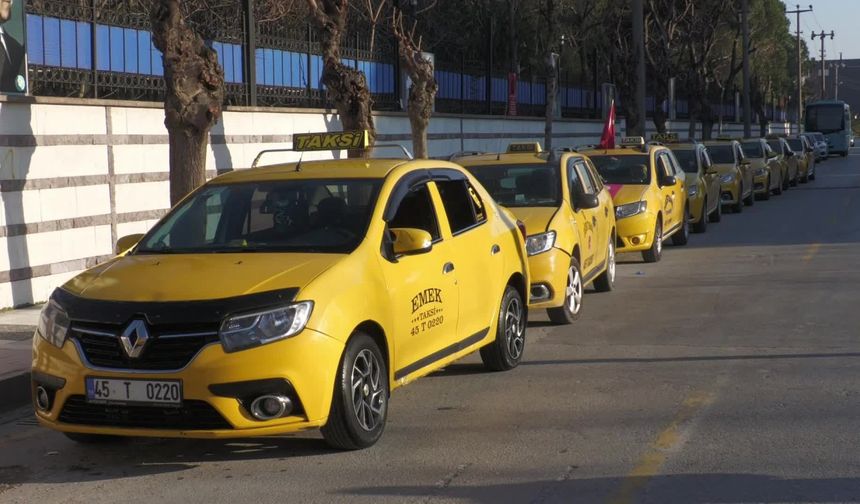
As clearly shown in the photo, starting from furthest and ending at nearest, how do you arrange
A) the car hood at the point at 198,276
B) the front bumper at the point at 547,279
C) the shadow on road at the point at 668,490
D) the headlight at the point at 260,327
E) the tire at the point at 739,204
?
the tire at the point at 739,204 < the front bumper at the point at 547,279 < the car hood at the point at 198,276 < the headlight at the point at 260,327 < the shadow on road at the point at 668,490

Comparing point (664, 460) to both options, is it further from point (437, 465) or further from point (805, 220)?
point (805, 220)

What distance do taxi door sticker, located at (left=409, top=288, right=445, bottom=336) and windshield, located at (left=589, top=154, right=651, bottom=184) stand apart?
388 inches

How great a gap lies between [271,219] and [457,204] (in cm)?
153

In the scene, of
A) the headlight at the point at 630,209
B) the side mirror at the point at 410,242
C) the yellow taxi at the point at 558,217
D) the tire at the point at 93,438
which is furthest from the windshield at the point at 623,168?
the tire at the point at 93,438

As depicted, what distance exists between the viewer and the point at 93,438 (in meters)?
7.29

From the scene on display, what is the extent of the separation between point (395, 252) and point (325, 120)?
485 inches

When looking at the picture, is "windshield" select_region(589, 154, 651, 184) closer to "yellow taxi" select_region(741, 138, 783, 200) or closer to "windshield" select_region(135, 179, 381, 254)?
"windshield" select_region(135, 179, 381, 254)

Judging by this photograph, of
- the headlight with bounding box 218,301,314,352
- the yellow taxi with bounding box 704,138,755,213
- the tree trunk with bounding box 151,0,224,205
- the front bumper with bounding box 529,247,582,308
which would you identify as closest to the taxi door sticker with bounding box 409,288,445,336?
the headlight with bounding box 218,301,314,352

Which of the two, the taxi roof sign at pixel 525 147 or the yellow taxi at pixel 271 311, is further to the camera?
the taxi roof sign at pixel 525 147

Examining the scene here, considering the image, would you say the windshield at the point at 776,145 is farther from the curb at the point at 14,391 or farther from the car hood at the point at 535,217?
the curb at the point at 14,391

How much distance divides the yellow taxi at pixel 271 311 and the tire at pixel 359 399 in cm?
1

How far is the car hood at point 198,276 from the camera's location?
6465 mm

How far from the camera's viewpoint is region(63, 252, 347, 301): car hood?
6465mm

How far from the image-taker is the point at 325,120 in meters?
19.4
